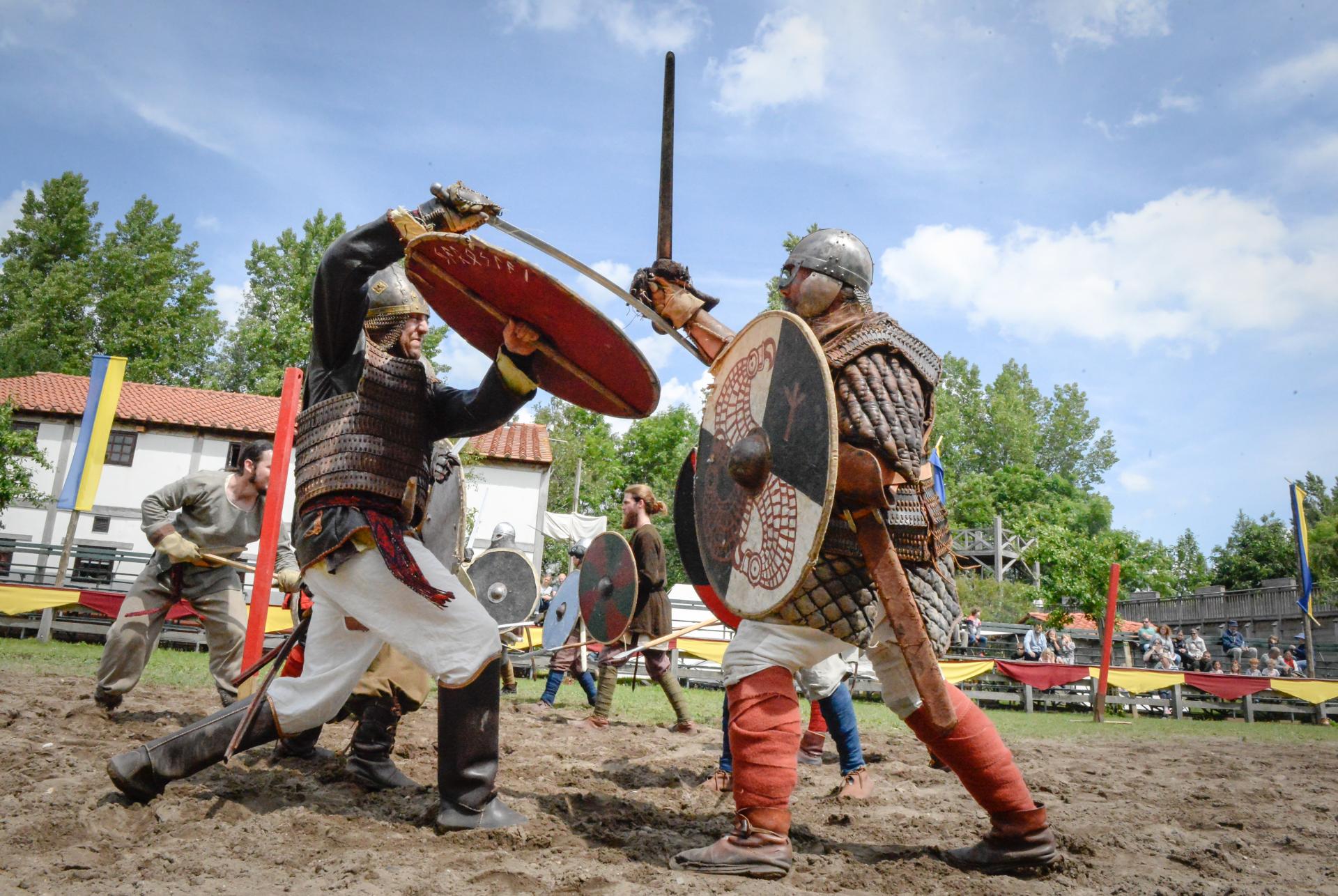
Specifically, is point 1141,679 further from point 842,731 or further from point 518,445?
point 518,445

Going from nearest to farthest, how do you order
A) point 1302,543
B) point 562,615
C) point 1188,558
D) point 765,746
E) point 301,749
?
1. point 765,746
2. point 301,749
3. point 562,615
4. point 1302,543
5. point 1188,558

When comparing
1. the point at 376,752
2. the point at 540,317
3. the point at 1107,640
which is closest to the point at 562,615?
the point at 376,752

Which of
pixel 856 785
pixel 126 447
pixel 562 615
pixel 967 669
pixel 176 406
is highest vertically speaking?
pixel 176 406

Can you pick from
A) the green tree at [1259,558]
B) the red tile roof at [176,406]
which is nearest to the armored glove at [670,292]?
the red tile roof at [176,406]

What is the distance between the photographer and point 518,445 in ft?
96.6

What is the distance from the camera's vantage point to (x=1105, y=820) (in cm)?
346

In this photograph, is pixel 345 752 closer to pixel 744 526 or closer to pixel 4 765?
pixel 4 765

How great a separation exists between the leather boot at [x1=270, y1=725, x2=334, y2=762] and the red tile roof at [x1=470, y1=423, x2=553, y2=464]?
2296cm

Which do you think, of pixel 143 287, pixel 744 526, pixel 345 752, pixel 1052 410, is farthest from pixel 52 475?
pixel 1052 410

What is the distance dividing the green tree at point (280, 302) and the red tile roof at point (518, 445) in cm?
476

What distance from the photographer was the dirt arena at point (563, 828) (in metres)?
2.21

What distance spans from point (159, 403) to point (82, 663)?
21937mm

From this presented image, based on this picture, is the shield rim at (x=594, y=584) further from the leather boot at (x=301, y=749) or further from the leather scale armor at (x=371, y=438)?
the leather scale armor at (x=371, y=438)

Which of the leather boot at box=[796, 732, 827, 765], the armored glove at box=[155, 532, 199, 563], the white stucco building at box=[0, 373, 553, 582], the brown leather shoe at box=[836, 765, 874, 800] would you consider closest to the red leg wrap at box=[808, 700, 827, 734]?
the leather boot at box=[796, 732, 827, 765]
